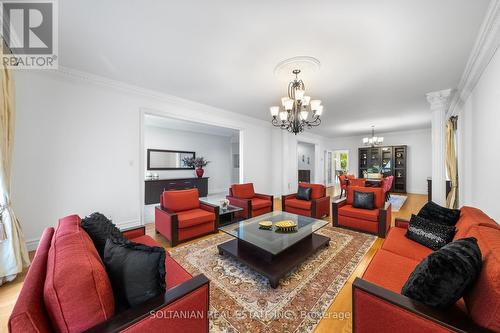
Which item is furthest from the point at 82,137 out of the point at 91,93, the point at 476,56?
the point at 476,56

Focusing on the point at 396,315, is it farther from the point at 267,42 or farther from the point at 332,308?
the point at 267,42

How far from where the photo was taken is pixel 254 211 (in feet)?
12.8

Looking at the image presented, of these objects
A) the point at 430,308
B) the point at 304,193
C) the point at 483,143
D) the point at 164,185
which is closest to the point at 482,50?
the point at 483,143

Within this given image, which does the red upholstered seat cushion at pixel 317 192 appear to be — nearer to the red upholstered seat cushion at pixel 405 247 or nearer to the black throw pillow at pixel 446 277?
the red upholstered seat cushion at pixel 405 247

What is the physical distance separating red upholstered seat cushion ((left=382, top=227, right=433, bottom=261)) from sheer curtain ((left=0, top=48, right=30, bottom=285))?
379 cm

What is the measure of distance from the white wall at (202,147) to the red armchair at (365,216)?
5.56 meters

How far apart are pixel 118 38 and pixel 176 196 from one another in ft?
7.21

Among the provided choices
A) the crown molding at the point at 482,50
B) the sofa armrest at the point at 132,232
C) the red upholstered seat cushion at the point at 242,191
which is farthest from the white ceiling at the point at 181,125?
the crown molding at the point at 482,50

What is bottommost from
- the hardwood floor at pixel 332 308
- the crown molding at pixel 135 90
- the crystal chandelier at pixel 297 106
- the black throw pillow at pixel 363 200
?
the hardwood floor at pixel 332 308

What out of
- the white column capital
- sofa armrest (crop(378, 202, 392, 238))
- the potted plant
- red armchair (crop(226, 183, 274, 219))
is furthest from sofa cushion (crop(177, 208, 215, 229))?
the white column capital

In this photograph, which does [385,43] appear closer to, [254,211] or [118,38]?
[118,38]

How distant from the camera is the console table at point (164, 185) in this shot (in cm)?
582

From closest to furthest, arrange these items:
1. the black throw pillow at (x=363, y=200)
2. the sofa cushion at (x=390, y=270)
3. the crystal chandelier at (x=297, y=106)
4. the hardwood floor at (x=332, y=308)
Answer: the sofa cushion at (x=390, y=270), the hardwood floor at (x=332, y=308), the crystal chandelier at (x=297, y=106), the black throw pillow at (x=363, y=200)

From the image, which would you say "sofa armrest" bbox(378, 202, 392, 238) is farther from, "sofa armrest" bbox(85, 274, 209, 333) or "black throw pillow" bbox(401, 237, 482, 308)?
"sofa armrest" bbox(85, 274, 209, 333)
